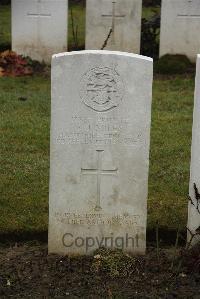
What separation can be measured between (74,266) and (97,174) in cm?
63

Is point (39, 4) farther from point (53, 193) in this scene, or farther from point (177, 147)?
point (53, 193)

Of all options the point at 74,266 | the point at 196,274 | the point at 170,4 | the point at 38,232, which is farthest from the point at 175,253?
the point at 170,4

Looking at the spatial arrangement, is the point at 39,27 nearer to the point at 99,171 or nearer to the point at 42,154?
the point at 42,154

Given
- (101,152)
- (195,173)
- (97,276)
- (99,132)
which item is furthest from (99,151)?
(97,276)

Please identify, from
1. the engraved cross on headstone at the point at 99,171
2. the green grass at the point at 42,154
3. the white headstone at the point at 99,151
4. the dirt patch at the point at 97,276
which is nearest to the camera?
the dirt patch at the point at 97,276

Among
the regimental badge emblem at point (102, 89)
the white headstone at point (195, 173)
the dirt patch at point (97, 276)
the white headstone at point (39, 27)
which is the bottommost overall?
the dirt patch at point (97, 276)

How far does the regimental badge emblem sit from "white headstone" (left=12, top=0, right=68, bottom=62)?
22.3 feet

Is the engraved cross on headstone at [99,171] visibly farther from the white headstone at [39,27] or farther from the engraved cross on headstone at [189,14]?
the engraved cross on headstone at [189,14]

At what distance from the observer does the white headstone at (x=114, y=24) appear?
1130cm

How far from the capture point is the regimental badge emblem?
462cm

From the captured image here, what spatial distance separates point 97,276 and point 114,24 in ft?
24.3

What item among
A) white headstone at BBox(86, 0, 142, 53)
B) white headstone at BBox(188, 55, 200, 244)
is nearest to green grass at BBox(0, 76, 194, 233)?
white headstone at BBox(188, 55, 200, 244)

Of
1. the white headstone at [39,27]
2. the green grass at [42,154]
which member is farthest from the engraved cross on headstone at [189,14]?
the white headstone at [39,27]

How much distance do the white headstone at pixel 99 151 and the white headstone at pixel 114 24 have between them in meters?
6.82
